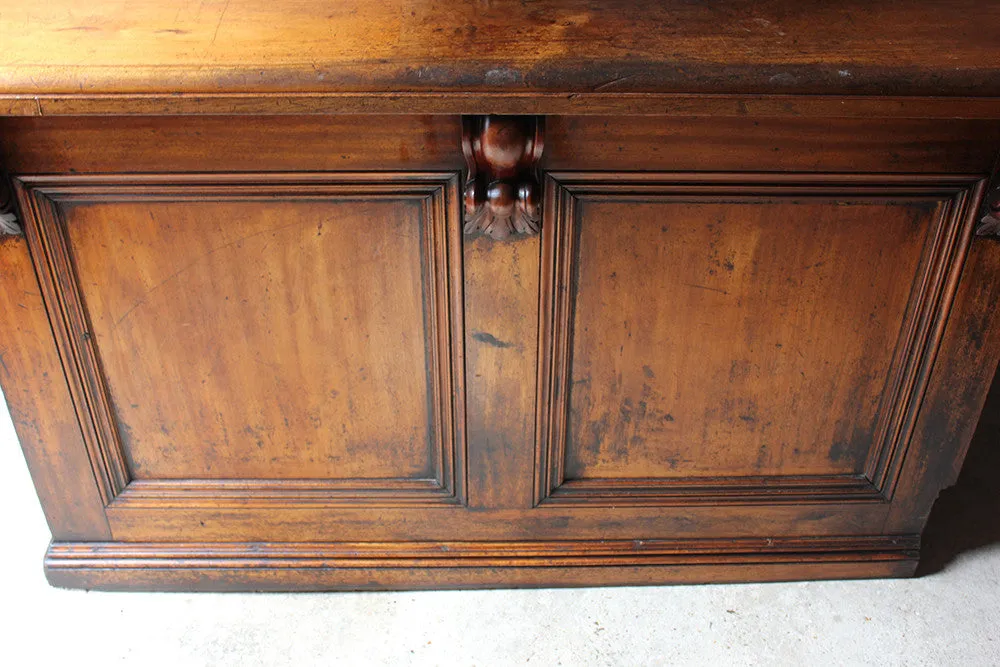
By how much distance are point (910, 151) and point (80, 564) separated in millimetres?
1550

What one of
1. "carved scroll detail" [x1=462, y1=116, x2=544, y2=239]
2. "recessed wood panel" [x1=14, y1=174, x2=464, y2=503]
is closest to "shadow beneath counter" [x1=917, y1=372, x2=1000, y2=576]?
"recessed wood panel" [x1=14, y1=174, x2=464, y2=503]

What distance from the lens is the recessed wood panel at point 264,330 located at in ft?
4.08

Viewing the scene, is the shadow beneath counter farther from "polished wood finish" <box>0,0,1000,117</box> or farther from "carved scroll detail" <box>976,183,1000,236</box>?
"polished wood finish" <box>0,0,1000,117</box>

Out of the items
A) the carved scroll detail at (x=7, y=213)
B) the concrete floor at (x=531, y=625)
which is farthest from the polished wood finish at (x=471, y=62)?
the concrete floor at (x=531, y=625)

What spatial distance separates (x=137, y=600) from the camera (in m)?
1.59

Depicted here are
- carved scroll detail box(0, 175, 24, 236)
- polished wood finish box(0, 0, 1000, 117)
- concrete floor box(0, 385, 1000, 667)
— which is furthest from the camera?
Result: concrete floor box(0, 385, 1000, 667)

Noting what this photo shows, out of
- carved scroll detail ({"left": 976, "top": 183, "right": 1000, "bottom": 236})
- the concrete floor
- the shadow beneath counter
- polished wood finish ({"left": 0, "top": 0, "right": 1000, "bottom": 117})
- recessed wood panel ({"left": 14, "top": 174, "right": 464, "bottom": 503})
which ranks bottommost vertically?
the concrete floor

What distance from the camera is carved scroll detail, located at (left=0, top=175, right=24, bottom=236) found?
119 centimetres

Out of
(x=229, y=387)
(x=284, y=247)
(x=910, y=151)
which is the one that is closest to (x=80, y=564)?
(x=229, y=387)

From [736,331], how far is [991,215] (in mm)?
395

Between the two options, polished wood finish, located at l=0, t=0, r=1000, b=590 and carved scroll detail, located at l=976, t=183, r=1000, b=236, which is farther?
carved scroll detail, located at l=976, t=183, r=1000, b=236

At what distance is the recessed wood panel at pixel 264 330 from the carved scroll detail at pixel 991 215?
77cm

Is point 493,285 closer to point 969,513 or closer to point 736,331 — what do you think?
point 736,331

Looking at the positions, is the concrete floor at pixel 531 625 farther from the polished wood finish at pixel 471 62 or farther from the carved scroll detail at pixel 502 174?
the polished wood finish at pixel 471 62
